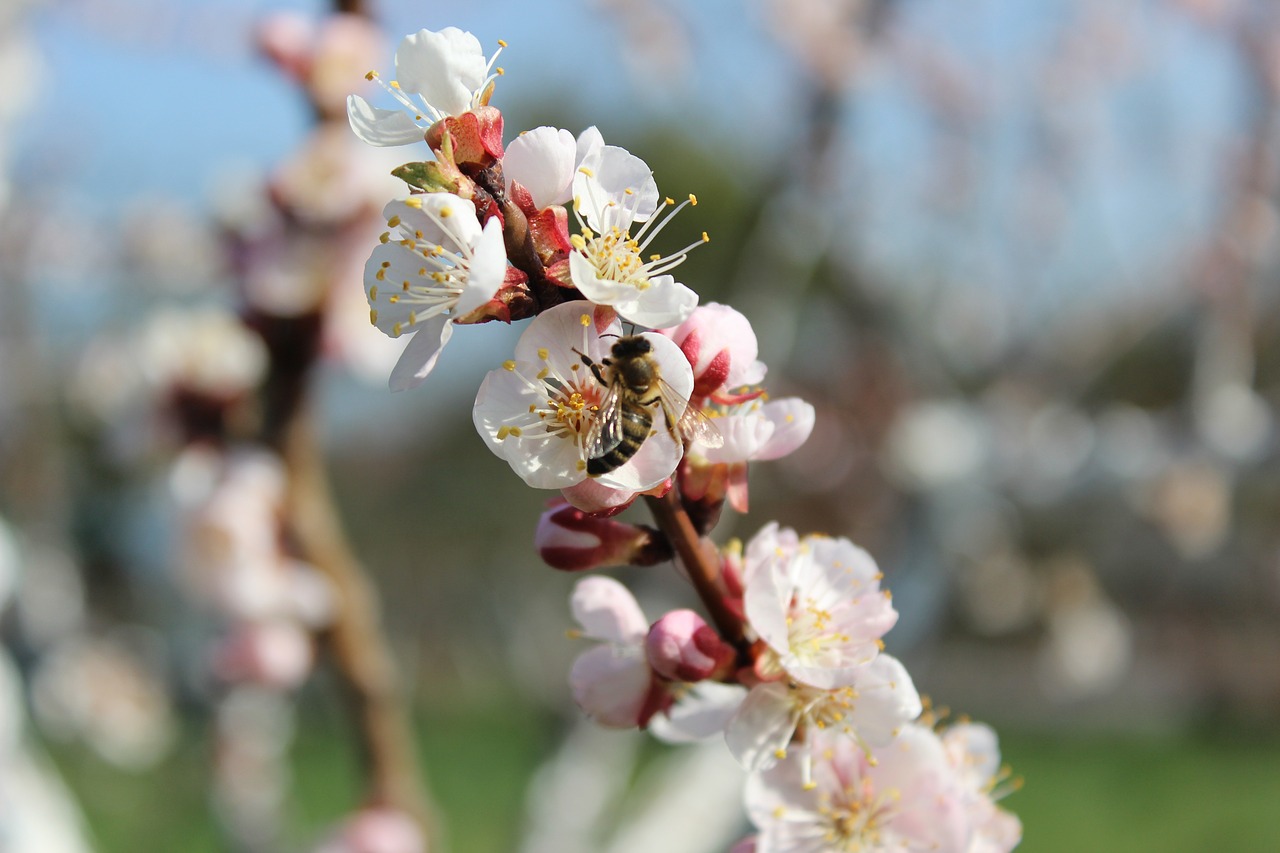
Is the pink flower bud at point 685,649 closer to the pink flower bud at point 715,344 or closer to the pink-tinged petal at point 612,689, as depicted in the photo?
the pink-tinged petal at point 612,689

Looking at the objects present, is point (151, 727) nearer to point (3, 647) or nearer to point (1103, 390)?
point (3, 647)

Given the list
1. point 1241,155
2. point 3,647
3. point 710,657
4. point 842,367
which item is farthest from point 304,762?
point 710,657

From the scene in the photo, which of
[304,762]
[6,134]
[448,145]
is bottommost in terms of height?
[304,762]

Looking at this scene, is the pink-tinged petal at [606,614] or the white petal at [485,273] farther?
the pink-tinged petal at [606,614]

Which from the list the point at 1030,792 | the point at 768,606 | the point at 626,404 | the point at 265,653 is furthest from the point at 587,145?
the point at 1030,792

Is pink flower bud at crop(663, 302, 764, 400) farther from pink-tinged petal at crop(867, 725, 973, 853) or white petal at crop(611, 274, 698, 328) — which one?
pink-tinged petal at crop(867, 725, 973, 853)

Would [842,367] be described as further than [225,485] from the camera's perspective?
Yes

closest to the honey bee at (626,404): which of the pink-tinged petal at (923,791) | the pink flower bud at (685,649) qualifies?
the pink flower bud at (685,649)
